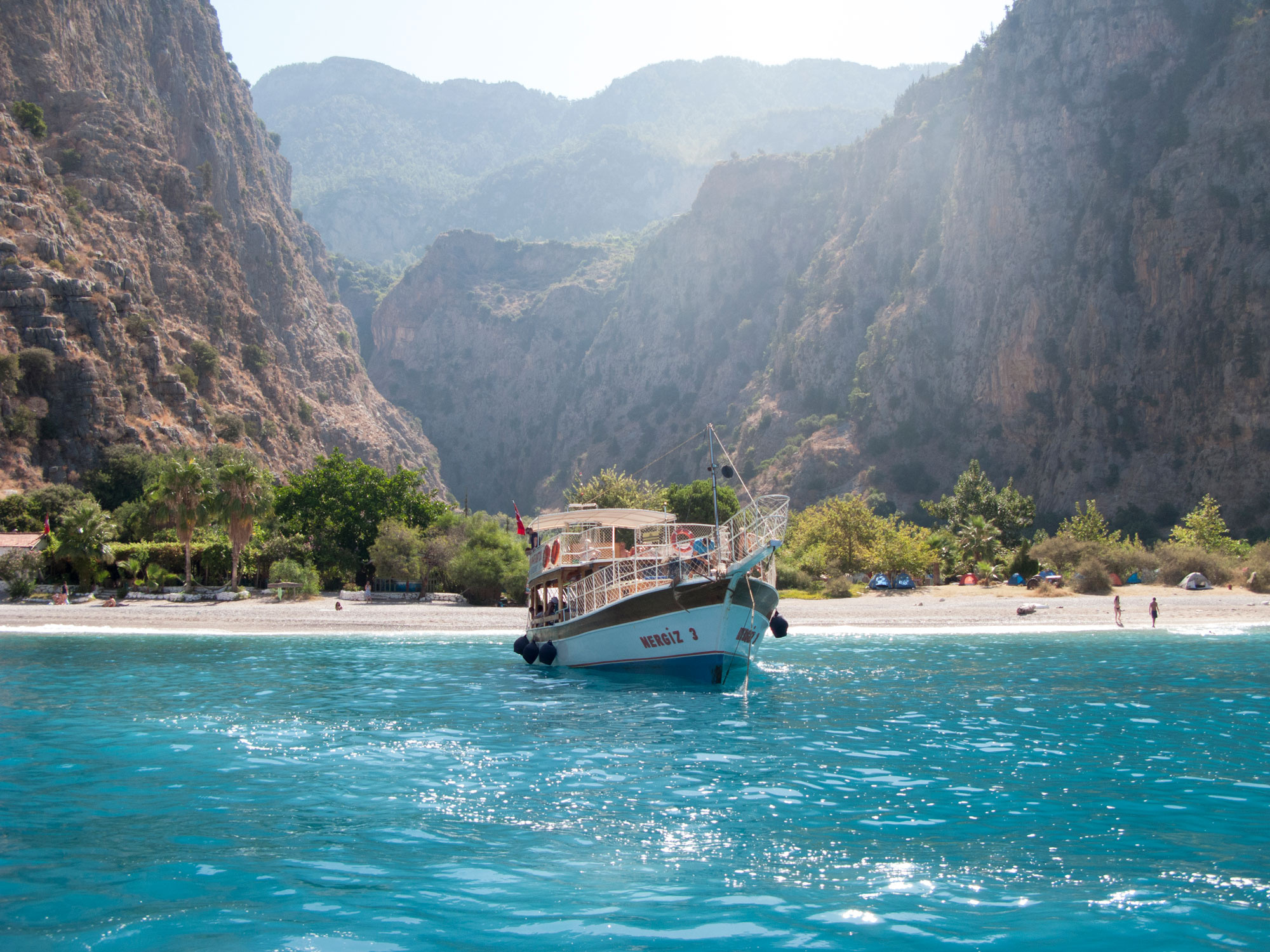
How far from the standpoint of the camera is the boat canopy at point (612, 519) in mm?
29391

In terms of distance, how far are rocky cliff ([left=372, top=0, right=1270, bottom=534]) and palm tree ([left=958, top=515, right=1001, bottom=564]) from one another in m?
30.1

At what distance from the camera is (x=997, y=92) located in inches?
4695

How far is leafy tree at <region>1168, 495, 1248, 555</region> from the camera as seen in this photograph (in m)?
64.9

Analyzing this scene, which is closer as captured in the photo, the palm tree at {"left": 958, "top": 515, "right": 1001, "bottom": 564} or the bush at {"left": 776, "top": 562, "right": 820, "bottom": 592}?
the bush at {"left": 776, "top": 562, "right": 820, "bottom": 592}

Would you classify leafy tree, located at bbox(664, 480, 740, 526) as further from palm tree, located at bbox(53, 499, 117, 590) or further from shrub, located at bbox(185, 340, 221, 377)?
shrub, located at bbox(185, 340, 221, 377)

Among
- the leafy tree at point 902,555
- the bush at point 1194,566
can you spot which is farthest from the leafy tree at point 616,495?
the bush at point 1194,566

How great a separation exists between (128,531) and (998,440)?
94.4 meters

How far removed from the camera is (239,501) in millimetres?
53531

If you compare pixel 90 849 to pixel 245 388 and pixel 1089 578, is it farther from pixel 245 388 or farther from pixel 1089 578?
pixel 245 388

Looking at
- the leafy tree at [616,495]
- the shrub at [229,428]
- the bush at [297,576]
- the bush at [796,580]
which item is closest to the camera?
the bush at [297,576]

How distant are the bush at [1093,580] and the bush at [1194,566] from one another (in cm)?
512

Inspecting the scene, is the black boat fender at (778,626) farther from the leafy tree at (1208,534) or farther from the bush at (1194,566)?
the leafy tree at (1208,534)

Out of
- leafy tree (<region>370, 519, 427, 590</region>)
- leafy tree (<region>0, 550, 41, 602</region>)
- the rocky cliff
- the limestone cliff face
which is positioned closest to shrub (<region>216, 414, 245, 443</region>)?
the limestone cliff face

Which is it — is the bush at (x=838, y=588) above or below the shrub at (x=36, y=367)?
below
